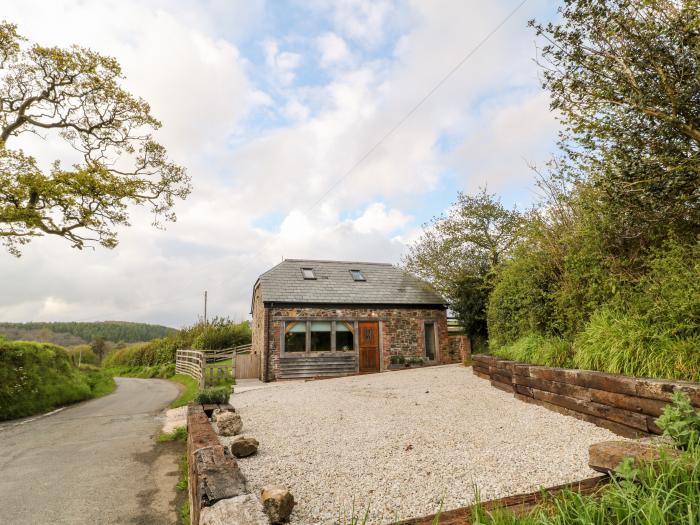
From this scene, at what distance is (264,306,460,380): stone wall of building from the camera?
16.2 meters

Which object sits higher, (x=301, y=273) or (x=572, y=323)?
(x=301, y=273)

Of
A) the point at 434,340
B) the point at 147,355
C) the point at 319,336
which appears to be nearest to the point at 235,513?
the point at 319,336

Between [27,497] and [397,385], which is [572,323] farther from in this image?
[27,497]

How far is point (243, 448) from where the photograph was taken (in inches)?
188

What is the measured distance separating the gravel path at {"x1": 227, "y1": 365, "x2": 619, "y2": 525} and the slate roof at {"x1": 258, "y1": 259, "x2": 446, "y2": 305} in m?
9.24

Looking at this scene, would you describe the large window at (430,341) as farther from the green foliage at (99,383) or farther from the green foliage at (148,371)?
the green foliage at (148,371)

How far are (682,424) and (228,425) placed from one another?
5666 mm

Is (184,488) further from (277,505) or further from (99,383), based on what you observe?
(99,383)

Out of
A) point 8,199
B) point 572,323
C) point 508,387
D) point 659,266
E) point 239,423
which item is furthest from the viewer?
point 8,199

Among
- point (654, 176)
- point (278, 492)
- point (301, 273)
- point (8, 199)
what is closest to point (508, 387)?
point (654, 176)

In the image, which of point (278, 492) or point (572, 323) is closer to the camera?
point (278, 492)

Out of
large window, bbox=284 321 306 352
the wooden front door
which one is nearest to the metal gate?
large window, bbox=284 321 306 352

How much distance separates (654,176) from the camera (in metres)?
5.14

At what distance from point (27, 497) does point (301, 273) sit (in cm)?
1429
